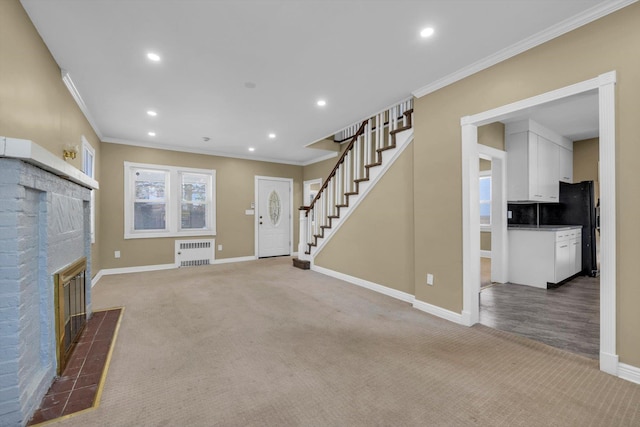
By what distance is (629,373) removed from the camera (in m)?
1.89

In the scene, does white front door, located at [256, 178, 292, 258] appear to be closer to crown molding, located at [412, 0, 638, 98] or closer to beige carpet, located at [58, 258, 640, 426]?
beige carpet, located at [58, 258, 640, 426]

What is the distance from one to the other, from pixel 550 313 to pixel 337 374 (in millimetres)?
2798

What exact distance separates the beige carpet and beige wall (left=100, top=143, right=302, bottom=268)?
8.25 ft

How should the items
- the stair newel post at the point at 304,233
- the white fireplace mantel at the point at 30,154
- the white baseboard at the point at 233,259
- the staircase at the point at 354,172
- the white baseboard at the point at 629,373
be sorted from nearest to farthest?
the white fireplace mantel at the point at 30,154, the white baseboard at the point at 629,373, the staircase at the point at 354,172, the stair newel post at the point at 304,233, the white baseboard at the point at 233,259

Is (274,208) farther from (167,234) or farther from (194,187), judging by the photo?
(167,234)

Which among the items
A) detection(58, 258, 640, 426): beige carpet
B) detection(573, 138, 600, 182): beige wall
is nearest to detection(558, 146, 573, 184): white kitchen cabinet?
detection(573, 138, 600, 182): beige wall

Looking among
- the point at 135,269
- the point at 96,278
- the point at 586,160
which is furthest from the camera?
the point at 135,269

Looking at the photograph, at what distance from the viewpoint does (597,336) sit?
8.36 ft

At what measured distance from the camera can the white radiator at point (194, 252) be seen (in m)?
5.95

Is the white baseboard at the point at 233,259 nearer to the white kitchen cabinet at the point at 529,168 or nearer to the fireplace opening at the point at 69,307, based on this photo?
the fireplace opening at the point at 69,307

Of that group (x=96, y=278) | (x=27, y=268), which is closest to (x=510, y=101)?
(x=27, y=268)

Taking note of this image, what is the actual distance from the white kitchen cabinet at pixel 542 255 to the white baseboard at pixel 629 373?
8.42 ft

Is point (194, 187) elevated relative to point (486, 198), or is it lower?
elevated

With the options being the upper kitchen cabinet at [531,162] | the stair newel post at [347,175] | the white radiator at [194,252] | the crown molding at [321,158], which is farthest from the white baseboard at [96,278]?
the upper kitchen cabinet at [531,162]
